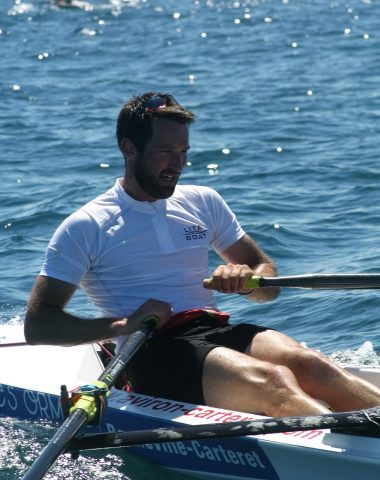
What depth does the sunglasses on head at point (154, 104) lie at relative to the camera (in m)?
5.39

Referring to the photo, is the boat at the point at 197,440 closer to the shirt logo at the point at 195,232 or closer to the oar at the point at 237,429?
the oar at the point at 237,429

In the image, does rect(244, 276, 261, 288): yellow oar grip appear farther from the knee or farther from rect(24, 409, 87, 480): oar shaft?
rect(24, 409, 87, 480): oar shaft

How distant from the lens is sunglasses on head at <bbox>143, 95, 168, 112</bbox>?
5387mm

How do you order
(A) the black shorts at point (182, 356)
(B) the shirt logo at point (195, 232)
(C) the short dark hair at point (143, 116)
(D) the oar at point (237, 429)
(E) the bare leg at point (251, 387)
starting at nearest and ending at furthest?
(D) the oar at point (237, 429), (E) the bare leg at point (251, 387), (A) the black shorts at point (182, 356), (C) the short dark hair at point (143, 116), (B) the shirt logo at point (195, 232)

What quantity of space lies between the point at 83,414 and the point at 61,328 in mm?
662

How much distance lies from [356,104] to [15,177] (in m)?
4.73

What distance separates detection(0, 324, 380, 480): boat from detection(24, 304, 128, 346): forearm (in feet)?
1.10

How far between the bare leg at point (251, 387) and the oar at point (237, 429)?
0.76ft

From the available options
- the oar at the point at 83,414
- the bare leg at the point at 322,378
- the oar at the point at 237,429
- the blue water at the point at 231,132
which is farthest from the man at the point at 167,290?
the blue water at the point at 231,132

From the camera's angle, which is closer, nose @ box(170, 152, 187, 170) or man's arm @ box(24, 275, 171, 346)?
Answer: man's arm @ box(24, 275, 171, 346)

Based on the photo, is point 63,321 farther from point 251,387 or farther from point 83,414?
point 251,387

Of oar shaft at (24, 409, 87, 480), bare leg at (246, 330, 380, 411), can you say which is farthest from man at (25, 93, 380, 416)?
oar shaft at (24, 409, 87, 480)

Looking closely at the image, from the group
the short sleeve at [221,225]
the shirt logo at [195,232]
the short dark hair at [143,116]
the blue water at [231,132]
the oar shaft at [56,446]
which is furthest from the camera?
the blue water at [231,132]

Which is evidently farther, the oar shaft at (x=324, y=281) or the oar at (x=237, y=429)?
the oar shaft at (x=324, y=281)
